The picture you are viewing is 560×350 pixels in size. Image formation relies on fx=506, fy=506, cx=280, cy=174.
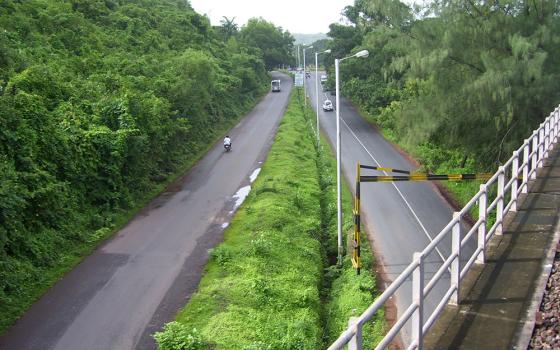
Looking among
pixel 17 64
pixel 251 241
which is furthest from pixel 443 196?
pixel 17 64

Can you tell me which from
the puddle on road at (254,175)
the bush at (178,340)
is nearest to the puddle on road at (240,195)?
the puddle on road at (254,175)

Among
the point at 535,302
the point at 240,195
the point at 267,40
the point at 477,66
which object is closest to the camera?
the point at 535,302

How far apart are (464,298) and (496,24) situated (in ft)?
57.7

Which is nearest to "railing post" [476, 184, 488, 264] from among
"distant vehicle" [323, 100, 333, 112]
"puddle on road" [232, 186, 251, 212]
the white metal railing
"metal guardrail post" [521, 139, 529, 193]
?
the white metal railing

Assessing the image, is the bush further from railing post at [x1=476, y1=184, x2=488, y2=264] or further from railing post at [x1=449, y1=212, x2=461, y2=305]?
railing post at [x1=449, y1=212, x2=461, y2=305]

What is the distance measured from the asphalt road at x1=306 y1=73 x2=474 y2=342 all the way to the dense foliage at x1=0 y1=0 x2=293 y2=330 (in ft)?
36.2

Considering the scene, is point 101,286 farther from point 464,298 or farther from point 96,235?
point 464,298

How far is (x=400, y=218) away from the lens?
2447 centimetres

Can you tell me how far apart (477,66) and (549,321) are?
1730cm

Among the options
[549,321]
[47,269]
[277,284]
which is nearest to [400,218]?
[277,284]

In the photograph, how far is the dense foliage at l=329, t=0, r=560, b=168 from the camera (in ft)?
63.6

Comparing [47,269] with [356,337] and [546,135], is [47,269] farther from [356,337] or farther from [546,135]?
[546,135]

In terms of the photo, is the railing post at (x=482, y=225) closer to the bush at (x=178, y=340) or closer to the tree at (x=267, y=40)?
the bush at (x=178, y=340)

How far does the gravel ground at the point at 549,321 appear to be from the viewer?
5227 mm
